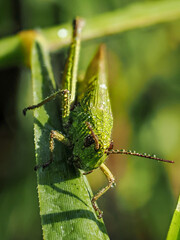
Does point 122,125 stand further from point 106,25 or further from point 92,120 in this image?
point 92,120

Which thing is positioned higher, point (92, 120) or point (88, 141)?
point (92, 120)

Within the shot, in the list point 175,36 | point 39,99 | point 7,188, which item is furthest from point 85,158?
point 175,36

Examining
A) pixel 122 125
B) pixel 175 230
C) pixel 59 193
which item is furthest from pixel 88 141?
pixel 122 125

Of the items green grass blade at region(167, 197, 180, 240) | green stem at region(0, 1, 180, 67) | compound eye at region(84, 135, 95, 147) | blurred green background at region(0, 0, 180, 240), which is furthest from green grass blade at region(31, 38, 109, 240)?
blurred green background at region(0, 0, 180, 240)

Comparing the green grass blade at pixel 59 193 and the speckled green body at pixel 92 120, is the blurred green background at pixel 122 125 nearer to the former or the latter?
the speckled green body at pixel 92 120

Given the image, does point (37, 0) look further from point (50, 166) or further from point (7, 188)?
point (50, 166)

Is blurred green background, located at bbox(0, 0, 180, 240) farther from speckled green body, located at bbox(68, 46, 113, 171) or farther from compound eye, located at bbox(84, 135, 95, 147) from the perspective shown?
compound eye, located at bbox(84, 135, 95, 147)
